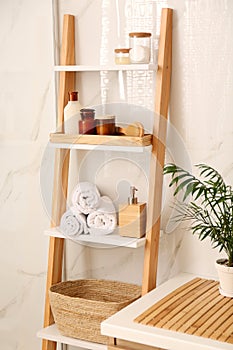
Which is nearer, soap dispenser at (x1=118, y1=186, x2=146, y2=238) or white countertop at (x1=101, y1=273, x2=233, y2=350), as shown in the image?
white countertop at (x1=101, y1=273, x2=233, y2=350)

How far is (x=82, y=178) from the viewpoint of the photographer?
8.78ft

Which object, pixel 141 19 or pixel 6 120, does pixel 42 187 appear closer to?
pixel 6 120

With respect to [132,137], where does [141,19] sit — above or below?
above

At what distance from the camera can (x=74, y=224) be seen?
2479mm

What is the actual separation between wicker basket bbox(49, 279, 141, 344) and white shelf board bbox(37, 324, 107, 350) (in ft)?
0.06

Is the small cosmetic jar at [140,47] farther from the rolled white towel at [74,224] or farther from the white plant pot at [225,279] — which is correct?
the white plant pot at [225,279]

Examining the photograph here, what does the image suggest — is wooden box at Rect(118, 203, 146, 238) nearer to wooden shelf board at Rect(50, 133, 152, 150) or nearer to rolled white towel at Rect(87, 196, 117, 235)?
rolled white towel at Rect(87, 196, 117, 235)

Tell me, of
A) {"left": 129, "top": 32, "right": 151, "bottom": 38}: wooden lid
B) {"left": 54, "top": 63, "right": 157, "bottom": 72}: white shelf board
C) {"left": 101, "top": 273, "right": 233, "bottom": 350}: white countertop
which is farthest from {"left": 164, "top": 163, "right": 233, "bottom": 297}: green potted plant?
{"left": 129, "top": 32, "right": 151, "bottom": 38}: wooden lid

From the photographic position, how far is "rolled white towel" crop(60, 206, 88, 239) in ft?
8.11

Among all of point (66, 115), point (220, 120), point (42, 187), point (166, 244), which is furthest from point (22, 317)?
point (220, 120)

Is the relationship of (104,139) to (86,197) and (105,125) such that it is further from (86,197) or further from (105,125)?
(86,197)

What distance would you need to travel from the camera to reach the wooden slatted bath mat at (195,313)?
1.92m

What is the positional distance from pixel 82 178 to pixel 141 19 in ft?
2.30

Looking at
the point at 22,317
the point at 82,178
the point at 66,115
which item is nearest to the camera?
the point at 66,115
